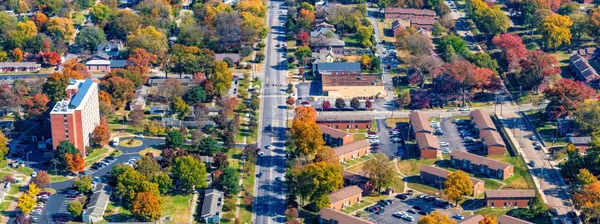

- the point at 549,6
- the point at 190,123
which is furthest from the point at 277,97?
the point at 549,6

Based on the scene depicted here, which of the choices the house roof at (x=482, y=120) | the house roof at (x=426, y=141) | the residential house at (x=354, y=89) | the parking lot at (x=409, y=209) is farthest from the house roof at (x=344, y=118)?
the parking lot at (x=409, y=209)

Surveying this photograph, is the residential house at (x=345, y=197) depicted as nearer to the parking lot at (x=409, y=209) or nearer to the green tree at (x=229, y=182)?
the parking lot at (x=409, y=209)

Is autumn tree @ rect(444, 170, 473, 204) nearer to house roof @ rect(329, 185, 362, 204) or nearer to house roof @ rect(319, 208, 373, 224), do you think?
house roof @ rect(329, 185, 362, 204)

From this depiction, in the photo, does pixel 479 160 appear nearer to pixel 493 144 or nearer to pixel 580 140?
pixel 493 144

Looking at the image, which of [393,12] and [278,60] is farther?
[393,12]

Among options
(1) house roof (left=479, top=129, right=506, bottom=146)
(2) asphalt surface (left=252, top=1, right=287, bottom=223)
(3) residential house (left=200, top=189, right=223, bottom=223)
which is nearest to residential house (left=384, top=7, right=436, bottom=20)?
(2) asphalt surface (left=252, top=1, right=287, bottom=223)

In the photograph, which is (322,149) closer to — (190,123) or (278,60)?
(190,123)
